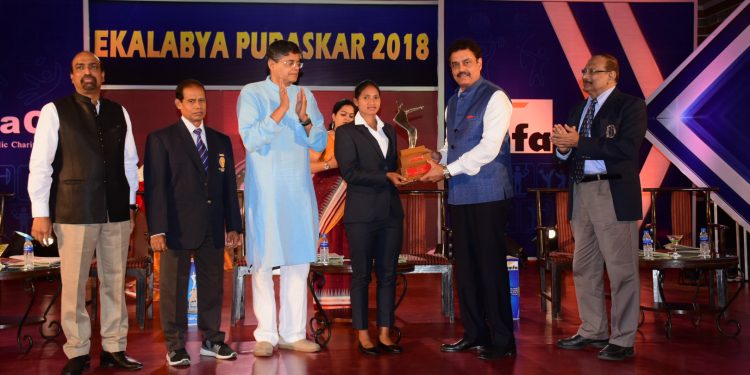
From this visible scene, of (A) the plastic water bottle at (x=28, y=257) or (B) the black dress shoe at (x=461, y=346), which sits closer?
(B) the black dress shoe at (x=461, y=346)

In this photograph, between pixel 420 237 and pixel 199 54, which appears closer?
pixel 420 237

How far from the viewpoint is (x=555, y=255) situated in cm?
624

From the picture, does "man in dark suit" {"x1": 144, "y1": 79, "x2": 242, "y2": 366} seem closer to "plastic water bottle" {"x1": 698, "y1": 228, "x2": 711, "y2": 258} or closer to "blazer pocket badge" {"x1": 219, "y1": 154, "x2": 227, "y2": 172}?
"blazer pocket badge" {"x1": 219, "y1": 154, "x2": 227, "y2": 172}

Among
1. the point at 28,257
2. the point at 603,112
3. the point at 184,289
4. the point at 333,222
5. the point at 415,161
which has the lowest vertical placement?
the point at 184,289

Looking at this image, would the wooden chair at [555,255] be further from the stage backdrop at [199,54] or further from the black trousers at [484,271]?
the stage backdrop at [199,54]

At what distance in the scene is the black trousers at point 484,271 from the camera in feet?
14.6

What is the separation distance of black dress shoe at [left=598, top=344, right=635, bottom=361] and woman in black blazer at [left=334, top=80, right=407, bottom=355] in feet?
3.94

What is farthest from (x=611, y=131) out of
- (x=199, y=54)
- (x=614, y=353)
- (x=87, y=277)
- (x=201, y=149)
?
(x=199, y=54)

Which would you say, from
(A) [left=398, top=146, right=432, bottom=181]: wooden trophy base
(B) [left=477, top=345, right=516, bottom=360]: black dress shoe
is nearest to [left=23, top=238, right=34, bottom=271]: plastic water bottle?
(A) [left=398, top=146, right=432, bottom=181]: wooden trophy base

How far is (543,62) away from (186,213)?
6941 millimetres

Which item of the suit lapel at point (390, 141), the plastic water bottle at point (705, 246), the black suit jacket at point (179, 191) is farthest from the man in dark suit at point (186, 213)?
the plastic water bottle at point (705, 246)

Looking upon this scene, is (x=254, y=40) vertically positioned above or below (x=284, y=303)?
above

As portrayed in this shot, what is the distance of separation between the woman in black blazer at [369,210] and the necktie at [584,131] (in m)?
1.06

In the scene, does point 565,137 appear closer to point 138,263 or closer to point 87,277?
point 87,277
